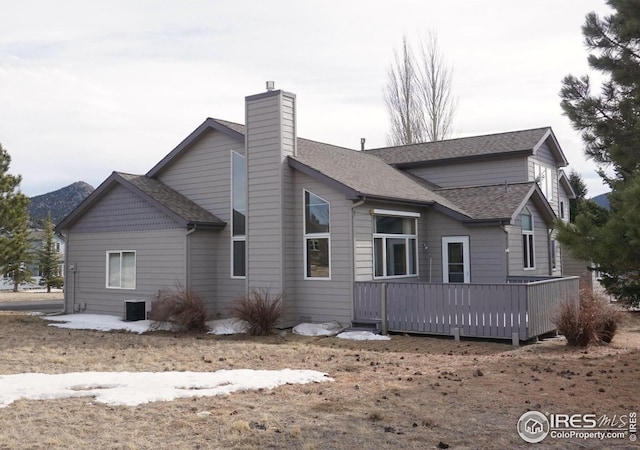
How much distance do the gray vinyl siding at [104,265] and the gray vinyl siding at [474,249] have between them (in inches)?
285

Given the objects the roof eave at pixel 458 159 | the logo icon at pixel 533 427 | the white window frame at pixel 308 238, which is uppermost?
the roof eave at pixel 458 159

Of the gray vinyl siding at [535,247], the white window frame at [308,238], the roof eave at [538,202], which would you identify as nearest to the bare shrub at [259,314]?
the white window frame at [308,238]

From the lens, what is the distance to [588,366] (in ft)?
31.2

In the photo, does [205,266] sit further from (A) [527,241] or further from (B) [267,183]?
(A) [527,241]

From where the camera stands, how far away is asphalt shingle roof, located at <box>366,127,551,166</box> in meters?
20.8

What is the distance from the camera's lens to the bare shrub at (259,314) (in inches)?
540

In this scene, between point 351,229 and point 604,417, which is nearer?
point 604,417

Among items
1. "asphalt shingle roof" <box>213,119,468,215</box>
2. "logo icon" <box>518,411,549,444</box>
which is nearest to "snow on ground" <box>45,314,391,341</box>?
"asphalt shingle roof" <box>213,119,468,215</box>

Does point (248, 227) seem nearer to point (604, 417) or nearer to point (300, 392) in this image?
point (300, 392)

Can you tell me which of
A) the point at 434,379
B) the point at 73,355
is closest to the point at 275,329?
the point at 73,355

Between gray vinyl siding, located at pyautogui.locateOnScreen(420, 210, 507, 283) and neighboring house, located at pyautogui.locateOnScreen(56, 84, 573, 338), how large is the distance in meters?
0.03

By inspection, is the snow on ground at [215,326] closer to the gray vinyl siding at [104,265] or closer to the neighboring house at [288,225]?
the neighboring house at [288,225]

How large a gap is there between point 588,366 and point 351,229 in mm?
6358

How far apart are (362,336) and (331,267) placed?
6.86ft
